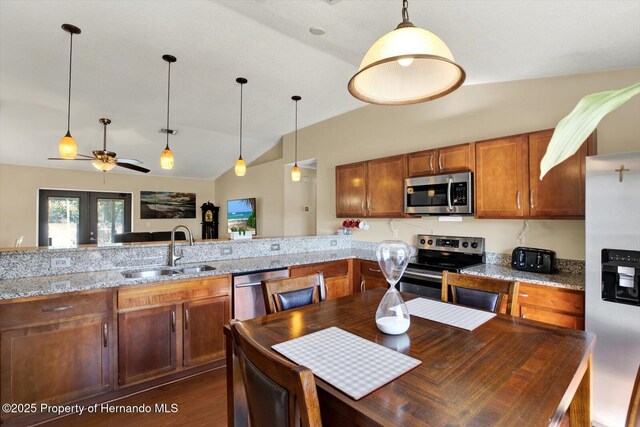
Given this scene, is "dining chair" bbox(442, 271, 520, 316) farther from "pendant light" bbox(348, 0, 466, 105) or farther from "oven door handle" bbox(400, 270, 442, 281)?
"pendant light" bbox(348, 0, 466, 105)

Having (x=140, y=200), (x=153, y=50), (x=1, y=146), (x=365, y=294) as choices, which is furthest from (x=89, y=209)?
(x=365, y=294)

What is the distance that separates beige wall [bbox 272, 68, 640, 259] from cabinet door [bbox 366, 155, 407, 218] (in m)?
0.32

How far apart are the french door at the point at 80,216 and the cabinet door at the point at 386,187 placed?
643 centimetres

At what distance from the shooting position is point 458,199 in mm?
3045

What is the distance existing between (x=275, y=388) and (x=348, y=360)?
35 cm

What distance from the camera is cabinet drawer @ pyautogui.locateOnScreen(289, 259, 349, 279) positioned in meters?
3.22

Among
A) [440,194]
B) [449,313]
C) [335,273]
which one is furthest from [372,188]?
[449,313]

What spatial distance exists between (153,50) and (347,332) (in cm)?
320

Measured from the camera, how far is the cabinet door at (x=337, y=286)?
140 inches

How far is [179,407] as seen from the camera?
7.10ft

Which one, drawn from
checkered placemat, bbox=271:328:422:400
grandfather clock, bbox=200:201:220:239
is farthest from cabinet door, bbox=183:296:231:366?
grandfather clock, bbox=200:201:220:239

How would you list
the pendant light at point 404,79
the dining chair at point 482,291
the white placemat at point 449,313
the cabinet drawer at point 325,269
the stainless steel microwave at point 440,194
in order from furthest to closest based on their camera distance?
the cabinet drawer at point 325,269, the stainless steel microwave at point 440,194, the dining chair at point 482,291, the white placemat at point 449,313, the pendant light at point 404,79

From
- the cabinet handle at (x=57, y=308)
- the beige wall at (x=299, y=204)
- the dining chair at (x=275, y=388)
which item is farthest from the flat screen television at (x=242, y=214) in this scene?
the dining chair at (x=275, y=388)

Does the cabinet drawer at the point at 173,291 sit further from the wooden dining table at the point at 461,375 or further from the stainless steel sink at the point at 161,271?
the wooden dining table at the point at 461,375
